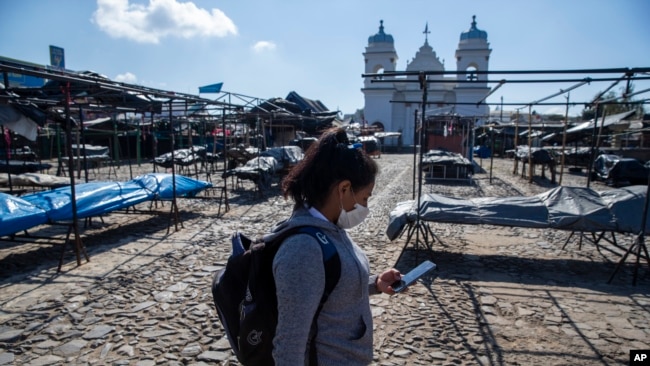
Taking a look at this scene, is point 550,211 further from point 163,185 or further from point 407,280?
point 163,185

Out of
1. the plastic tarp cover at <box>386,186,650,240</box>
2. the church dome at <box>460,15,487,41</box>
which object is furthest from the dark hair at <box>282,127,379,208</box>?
the church dome at <box>460,15,487,41</box>

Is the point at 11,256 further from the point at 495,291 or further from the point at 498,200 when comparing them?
the point at 498,200

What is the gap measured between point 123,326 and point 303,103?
29879 millimetres

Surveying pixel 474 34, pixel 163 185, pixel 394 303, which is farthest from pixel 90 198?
pixel 474 34

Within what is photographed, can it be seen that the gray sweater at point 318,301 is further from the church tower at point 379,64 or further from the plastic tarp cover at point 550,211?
the church tower at point 379,64

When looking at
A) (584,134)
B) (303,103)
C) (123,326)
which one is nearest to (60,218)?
(123,326)

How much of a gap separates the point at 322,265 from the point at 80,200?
22.6 feet

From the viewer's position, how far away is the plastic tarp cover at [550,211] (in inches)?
234

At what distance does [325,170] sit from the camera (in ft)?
5.52

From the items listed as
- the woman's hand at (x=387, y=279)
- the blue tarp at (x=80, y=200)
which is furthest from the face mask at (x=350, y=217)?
the blue tarp at (x=80, y=200)

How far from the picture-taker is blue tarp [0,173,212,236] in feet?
19.0

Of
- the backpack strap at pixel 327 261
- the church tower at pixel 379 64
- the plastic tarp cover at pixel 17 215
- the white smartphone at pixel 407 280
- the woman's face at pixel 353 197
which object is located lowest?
the plastic tarp cover at pixel 17 215

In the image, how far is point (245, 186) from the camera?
1507cm

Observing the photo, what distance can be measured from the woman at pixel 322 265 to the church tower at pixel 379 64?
41734 mm
